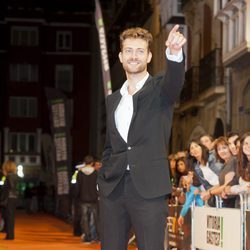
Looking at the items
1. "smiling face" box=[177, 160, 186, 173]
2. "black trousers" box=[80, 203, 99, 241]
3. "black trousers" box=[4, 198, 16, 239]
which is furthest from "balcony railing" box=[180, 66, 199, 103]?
"smiling face" box=[177, 160, 186, 173]

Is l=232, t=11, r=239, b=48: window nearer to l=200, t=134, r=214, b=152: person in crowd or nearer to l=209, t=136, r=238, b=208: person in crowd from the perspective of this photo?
l=200, t=134, r=214, b=152: person in crowd

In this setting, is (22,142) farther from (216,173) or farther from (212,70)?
(216,173)

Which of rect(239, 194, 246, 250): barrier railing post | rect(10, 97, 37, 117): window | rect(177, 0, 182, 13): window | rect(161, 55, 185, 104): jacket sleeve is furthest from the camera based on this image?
rect(10, 97, 37, 117): window

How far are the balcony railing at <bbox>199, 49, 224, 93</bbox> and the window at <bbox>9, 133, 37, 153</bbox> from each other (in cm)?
4024

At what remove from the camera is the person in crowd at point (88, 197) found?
1886 cm

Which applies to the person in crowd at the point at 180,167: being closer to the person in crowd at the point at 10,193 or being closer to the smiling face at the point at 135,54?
the person in crowd at the point at 10,193

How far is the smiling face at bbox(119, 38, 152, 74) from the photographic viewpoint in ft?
16.7

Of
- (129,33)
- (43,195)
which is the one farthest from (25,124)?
(129,33)

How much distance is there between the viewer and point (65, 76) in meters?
68.3

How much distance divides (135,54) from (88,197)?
14115 millimetres

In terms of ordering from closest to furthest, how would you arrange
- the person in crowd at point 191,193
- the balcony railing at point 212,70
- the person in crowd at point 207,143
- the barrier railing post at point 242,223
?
the barrier railing post at point 242,223 < the person in crowd at point 191,193 < the person in crowd at point 207,143 < the balcony railing at point 212,70

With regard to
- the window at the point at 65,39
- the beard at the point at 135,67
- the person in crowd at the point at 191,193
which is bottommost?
the person in crowd at the point at 191,193

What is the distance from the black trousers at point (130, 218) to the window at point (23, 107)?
207ft

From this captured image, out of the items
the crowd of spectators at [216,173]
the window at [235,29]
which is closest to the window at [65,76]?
the window at [235,29]
